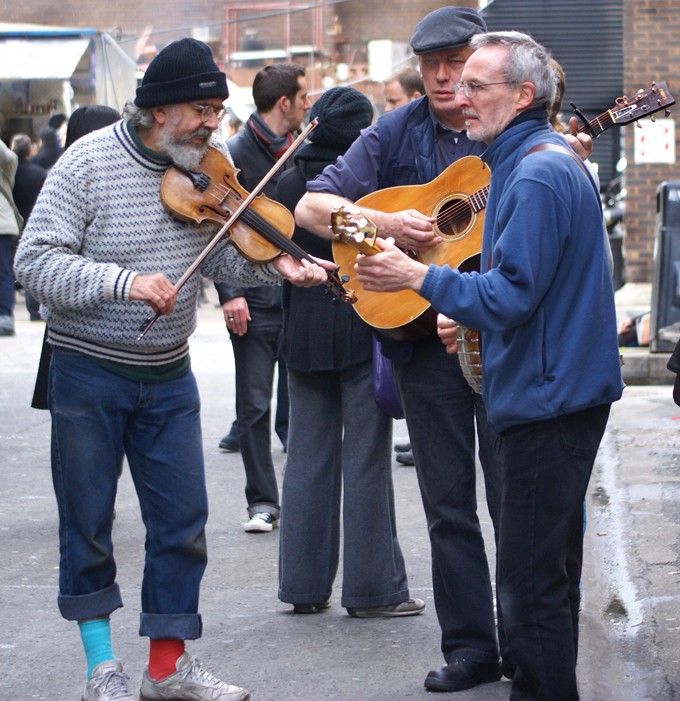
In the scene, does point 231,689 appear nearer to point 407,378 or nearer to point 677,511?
point 407,378

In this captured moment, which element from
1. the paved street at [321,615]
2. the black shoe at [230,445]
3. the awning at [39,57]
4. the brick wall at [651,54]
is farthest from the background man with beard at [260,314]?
the awning at [39,57]

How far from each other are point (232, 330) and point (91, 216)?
2.59 meters

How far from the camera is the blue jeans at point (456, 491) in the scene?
4.36 m

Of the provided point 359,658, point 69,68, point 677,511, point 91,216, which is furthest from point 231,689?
point 69,68

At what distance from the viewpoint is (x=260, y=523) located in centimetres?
650

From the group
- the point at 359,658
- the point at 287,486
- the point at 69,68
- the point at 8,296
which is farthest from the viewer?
the point at 69,68

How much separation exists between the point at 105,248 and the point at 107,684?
1.27 meters

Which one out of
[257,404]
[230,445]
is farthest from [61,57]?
[257,404]

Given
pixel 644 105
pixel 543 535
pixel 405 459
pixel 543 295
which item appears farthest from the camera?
pixel 405 459

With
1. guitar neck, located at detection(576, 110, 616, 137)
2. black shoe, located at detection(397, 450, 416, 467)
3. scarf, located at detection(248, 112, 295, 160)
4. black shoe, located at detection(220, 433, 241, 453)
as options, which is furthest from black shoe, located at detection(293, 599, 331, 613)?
black shoe, located at detection(220, 433, 241, 453)

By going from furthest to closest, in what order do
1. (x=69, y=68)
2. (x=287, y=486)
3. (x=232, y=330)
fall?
(x=69, y=68)
(x=232, y=330)
(x=287, y=486)

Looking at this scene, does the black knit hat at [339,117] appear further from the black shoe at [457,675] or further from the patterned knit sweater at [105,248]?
the black shoe at [457,675]

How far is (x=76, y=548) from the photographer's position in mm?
4082

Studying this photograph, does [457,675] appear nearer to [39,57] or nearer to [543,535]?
[543,535]
